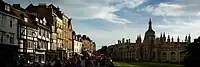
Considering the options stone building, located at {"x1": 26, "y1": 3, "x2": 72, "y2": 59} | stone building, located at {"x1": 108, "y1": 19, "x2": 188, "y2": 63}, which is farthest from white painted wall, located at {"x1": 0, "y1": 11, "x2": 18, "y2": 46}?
stone building, located at {"x1": 108, "y1": 19, "x2": 188, "y2": 63}

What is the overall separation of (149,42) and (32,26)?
429ft

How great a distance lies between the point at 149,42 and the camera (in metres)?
184

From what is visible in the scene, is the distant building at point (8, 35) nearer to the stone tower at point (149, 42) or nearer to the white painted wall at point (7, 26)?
the white painted wall at point (7, 26)

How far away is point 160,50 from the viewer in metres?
180

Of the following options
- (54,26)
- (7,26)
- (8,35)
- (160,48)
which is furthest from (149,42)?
(7,26)

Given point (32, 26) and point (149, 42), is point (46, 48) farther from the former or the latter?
point (149, 42)

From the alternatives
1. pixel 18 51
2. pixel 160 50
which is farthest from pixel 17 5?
pixel 160 50

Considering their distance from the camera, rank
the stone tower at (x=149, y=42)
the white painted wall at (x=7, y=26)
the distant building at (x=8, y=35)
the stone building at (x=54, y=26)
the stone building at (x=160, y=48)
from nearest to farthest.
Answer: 1. the distant building at (x=8, y=35)
2. the white painted wall at (x=7, y=26)
3. the stone building at (x=54, y=26)
4. the stone building at (x=160, y=48)
5. the stone tower at (x=149, y=42)

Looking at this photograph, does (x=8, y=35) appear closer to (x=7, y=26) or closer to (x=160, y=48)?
(x=7, y=26)

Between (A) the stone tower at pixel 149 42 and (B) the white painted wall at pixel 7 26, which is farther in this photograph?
(A) the stone tower at pixel 149 42

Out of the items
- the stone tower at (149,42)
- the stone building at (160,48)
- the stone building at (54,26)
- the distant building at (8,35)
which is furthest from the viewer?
the stone tower at (149,42)

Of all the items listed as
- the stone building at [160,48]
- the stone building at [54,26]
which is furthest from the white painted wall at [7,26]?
the stone building at [160,48]

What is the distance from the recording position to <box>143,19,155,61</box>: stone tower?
18350cm

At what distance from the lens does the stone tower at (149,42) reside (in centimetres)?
18350
